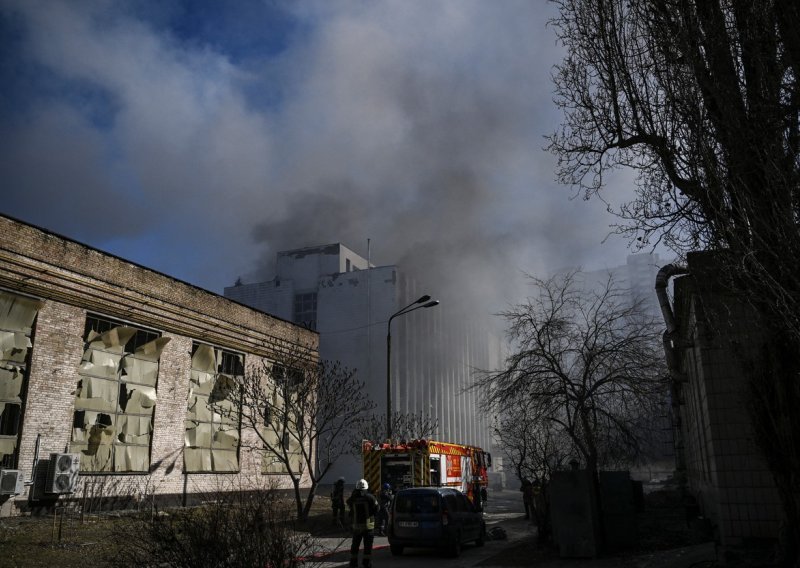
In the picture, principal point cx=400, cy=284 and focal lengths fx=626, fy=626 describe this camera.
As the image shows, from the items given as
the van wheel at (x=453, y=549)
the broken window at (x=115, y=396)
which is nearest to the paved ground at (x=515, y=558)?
the van wheel at (x=453, y=549)

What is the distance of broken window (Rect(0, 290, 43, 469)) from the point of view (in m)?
15.9

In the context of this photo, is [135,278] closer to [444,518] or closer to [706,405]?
[444,518]

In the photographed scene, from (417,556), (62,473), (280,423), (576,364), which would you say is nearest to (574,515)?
(417,556)

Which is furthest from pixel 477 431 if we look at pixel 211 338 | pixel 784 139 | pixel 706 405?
pixel 784 139

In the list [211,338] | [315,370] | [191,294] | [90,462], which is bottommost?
[90,462]

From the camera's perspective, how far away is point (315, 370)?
2178 centimetres

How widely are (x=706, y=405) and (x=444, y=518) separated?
567 cm

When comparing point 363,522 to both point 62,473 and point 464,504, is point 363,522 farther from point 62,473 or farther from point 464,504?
point 62,473

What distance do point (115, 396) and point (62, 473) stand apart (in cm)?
333

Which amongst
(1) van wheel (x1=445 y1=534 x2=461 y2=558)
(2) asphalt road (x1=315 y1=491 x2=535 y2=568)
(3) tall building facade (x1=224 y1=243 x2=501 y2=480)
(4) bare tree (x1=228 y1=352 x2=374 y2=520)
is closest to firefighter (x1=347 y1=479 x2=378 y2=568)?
(2) asphalt road (x1=315 y1=491 x2=535 y2=568)

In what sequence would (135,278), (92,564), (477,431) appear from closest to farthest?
1. (92,564)
2. (135,278)
3. (477,431)

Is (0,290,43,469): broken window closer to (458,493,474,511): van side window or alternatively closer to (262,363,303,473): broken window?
(262,363,303,473): broken window

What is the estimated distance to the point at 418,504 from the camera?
1334 cm

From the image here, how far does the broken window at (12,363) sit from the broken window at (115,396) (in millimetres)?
1783
